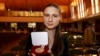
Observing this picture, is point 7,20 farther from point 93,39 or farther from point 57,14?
point 57,14

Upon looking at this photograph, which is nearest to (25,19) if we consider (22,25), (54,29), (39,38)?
(22,25)

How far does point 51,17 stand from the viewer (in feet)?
4.55

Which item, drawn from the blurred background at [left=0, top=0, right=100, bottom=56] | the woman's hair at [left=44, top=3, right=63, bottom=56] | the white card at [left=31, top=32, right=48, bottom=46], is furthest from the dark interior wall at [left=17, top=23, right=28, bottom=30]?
the white card at [left=31, top=32, right=48, bottom=46]

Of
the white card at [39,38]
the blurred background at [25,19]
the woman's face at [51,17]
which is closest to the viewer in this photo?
the white card at [39,38]

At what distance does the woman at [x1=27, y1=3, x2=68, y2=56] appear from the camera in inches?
54.6

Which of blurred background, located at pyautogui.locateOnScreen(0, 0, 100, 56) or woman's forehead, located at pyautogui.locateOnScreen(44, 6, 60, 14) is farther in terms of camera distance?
blurred background, located at pyautogui.locateOnScreen(0, 0, 100, 56)

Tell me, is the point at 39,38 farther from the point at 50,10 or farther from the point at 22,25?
the point at 22,25

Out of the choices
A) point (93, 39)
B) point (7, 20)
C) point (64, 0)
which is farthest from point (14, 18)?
point (93, 39)

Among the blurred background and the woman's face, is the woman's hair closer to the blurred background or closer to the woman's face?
the woman's face

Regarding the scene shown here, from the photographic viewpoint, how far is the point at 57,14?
1.41 metres

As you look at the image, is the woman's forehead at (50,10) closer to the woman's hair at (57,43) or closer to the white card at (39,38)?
the woman's hair at (57,43)

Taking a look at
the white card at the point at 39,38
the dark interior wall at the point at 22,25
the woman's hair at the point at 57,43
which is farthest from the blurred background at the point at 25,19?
the white card at the point at 39,38

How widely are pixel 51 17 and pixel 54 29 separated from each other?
A: 0.08 meters

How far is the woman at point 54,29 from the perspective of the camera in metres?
1.39
